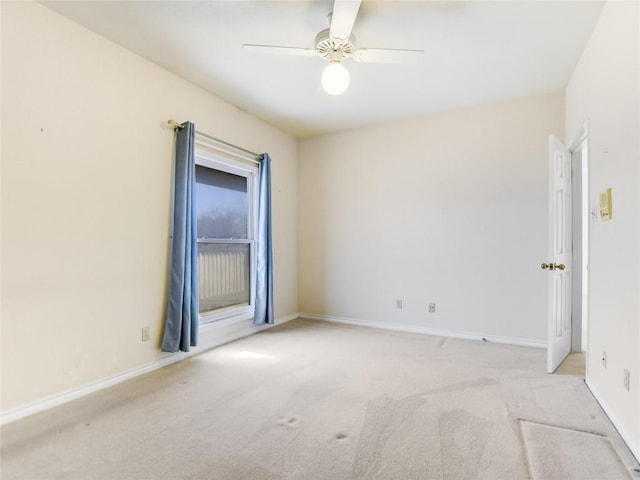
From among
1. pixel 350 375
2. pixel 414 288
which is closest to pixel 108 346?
pixel 350 375

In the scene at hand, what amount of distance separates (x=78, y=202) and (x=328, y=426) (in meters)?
2.31

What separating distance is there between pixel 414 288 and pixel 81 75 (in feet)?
12.6

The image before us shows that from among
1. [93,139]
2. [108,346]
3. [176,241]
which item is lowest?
[108,346]

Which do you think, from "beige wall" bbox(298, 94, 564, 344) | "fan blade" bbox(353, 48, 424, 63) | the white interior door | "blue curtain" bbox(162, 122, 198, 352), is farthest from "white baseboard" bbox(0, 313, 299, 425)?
the white interior door

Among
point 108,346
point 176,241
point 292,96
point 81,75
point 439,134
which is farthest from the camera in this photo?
point 439,134

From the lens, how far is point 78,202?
2420 mm

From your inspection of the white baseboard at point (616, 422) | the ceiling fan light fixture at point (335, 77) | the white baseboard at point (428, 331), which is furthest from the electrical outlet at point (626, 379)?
the ceiling fan light fixture at point (335, 77)

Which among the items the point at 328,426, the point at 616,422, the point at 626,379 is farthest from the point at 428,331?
the point at 328,426

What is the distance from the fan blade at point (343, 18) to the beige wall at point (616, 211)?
1.47 m

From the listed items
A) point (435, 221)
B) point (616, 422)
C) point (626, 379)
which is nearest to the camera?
point (626, 379)

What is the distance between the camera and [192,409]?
2.22 m

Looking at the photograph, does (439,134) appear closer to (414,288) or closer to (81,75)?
(414,288)

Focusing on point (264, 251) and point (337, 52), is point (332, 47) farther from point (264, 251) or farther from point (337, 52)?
point (264, 251)

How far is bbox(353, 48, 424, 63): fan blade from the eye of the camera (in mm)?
2225
